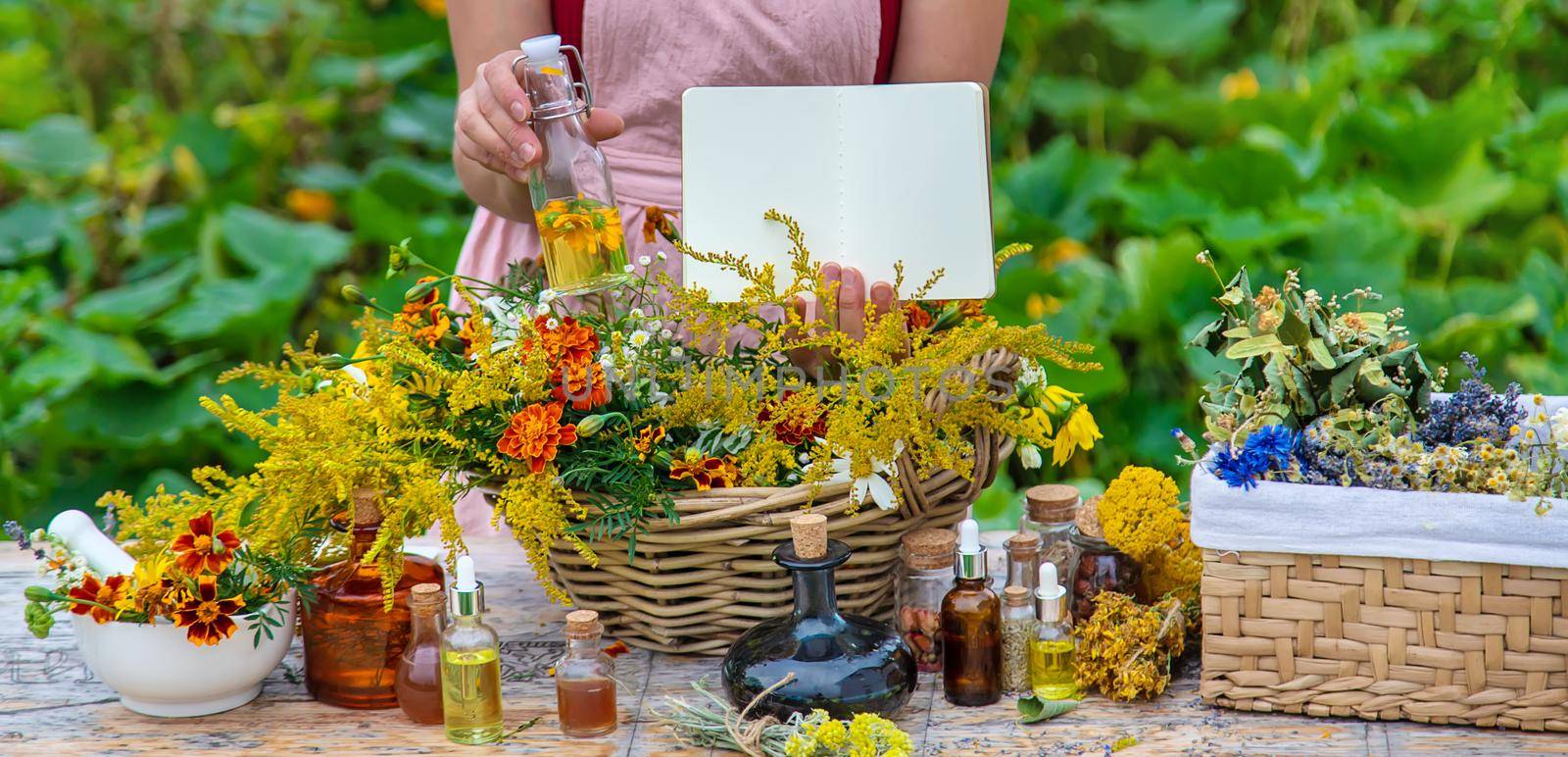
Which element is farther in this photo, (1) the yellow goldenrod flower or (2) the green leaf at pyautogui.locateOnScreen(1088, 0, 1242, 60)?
(2) the green leaf at pyautogui.locateOnScreen(1088, 0, 1242, 60)

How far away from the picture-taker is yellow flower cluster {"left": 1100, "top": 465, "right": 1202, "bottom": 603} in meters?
1.10

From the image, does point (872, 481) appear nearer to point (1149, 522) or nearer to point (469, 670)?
point (1149, 522)

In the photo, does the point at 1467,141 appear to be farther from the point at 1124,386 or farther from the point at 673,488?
the point at 673,488

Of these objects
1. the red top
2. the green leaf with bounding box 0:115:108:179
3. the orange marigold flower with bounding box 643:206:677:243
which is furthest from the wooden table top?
the green leaf with bounding box 0:115:108:179

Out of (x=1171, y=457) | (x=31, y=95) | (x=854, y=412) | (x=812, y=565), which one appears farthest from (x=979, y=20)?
(x=31, y=95)

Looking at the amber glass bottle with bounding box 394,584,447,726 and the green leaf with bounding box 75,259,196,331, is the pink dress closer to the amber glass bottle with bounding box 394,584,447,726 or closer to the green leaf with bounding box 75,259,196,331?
the amber glass bottle with bounding box 394,584,447,726

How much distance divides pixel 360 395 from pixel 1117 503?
1.80 feet

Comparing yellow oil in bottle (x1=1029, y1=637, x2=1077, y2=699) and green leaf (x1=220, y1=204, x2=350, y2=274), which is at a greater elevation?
green leaf (x1=220, y1=204, x2=350, y2=274)

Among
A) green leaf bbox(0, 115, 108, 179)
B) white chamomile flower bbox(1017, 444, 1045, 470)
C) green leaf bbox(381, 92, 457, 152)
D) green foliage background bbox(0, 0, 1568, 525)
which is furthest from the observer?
green leaf bbox(381, 92, 457, 152)

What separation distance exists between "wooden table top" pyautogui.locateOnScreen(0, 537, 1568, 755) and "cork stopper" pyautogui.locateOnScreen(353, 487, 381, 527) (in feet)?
0.46

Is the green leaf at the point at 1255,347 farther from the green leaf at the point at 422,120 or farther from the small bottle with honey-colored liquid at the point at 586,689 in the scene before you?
the green leaf at the point at 422,120

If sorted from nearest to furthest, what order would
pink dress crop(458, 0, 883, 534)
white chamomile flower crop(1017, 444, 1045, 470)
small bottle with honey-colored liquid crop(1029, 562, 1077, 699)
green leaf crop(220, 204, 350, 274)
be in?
small bottle with honey-colored liquid crop(1029, 562, 1077, 699), white chamomile flower crop(1017, 444, 1045, 470), pink dress crop(458, 0, 883, 534), green leaf crop(220, 204, 350, 274)

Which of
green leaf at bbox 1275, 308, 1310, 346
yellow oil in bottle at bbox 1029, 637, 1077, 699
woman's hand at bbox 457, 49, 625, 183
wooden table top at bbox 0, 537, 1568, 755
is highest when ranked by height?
woman's hand at bbox 457, 49, 625, 183

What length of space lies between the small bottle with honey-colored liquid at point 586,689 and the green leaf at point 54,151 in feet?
8.32
